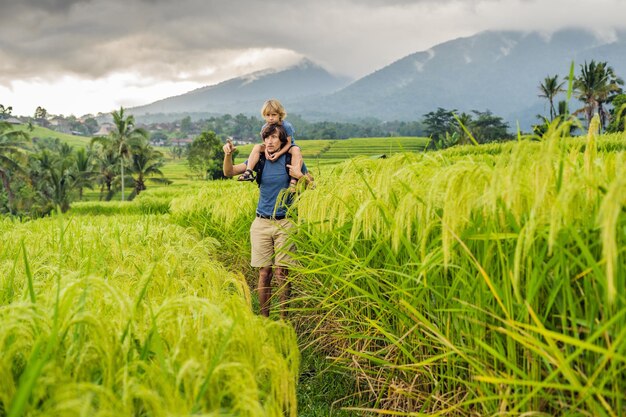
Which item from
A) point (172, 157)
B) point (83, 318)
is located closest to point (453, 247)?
point (83, 318)

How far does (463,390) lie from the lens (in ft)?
5.66

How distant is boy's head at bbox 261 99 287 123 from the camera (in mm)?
3900

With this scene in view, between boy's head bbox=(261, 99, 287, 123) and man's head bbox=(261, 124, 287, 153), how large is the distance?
0.18 feet

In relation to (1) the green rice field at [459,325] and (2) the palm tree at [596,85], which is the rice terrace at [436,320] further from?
(2) the palm tree at [596,85]

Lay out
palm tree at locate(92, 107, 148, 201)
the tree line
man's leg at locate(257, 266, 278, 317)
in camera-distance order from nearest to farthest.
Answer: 1. man's leg at locate(257, 266, 278, 317)
2. the tree line
3. palm tree at locate(92, 107, 148, 201)

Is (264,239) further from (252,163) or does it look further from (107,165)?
(107,165)

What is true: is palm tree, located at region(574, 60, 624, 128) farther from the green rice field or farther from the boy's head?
the green rice field

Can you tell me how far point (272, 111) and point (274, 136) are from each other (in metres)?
0.21

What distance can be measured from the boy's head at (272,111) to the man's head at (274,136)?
6cm

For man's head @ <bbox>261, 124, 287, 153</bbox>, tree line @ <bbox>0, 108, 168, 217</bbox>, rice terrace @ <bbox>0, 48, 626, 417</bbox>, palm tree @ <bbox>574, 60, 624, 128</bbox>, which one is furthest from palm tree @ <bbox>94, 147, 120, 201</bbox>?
rice terrace @ <bbox>0, 48, 626, 417</bbox>

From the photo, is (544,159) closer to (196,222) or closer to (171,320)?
(171,320)

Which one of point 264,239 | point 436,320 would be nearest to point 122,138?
point 264,239

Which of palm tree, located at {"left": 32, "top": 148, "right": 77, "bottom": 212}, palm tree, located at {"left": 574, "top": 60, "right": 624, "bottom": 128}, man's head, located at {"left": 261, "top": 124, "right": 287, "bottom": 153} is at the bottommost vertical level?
palm tree, located at {"left": 32, "top": 148, "right": 77, "bottom": 212}

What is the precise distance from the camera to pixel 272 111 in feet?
12.8
